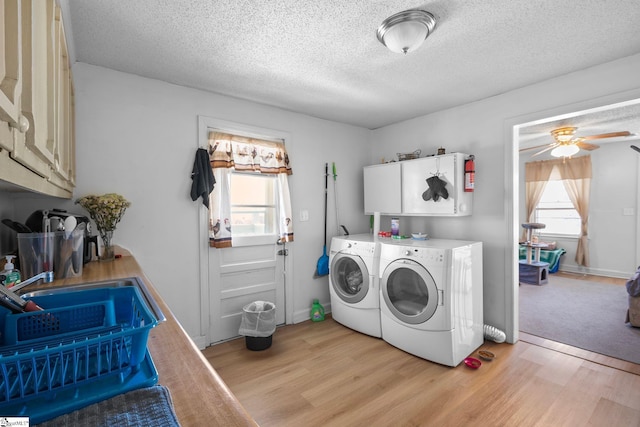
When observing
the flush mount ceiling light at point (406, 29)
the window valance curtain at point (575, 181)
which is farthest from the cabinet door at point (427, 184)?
the window valance curtain at point (575, 181)

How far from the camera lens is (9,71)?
0.57 m

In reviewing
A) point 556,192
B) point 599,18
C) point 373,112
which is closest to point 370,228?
point 373,112

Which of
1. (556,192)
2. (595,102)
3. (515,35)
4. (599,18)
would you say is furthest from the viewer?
(556,192)

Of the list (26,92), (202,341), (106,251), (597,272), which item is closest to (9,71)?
(26,92)

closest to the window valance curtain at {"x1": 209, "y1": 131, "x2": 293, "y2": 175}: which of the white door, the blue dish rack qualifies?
the white door

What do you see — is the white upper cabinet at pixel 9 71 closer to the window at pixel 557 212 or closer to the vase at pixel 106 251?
the vase at pixel 106 251

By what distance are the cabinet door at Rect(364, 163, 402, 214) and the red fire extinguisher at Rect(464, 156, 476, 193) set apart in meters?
0.67

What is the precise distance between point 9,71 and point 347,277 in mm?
3028

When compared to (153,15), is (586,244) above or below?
below

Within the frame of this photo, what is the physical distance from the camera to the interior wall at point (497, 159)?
8.07ft

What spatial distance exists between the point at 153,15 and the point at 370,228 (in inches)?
120

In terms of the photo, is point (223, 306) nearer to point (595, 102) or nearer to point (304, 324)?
point (304, 324)

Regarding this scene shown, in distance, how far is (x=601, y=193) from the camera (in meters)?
5.10

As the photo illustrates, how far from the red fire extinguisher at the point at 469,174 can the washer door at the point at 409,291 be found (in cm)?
98
